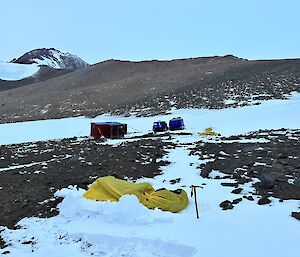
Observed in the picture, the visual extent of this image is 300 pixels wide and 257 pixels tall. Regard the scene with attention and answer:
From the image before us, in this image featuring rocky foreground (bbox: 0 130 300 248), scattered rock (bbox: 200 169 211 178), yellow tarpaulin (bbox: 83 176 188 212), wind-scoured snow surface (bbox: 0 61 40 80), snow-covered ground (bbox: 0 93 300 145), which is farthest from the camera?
wind-scoured snow surface (bbox: 0 61 40 80)

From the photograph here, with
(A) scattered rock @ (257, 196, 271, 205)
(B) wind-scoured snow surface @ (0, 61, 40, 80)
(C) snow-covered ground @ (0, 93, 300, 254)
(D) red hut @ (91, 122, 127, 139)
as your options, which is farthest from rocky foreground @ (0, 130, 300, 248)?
(B) wind-scoured snow surface @ (0, 61, 40, 80)

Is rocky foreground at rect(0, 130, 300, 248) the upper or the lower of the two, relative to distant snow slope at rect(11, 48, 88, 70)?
lower

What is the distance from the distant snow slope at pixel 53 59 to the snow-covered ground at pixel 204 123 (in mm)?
79469

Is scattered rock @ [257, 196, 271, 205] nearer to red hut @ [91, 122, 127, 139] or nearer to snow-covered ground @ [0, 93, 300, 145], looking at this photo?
snow-covered ground @ [0, 93, 300, 145]

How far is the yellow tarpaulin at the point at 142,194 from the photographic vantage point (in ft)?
26.8

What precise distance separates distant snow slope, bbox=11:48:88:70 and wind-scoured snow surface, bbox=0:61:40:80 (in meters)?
10.9

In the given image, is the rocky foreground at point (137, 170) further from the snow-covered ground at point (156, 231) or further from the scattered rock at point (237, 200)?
the snow-covered ground at point (156, 231)

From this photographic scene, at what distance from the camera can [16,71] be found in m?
94.1

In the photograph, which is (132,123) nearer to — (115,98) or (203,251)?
(115,98)

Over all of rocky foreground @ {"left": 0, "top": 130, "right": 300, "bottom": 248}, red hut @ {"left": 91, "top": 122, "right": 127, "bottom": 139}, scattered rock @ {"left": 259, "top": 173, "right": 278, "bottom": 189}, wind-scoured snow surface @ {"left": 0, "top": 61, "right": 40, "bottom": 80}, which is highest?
wind-scoured snow surface @ {"left": 0, "top": 61, "right": 40, "bottom": 80}

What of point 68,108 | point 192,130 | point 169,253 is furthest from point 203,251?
point 68,108

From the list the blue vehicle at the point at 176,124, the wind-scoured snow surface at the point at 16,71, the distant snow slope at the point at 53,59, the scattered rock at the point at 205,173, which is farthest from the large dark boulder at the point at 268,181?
the distant snow slope at the point at 53,59

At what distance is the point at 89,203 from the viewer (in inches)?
329

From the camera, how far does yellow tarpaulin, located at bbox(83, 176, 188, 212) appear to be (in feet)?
26.8
